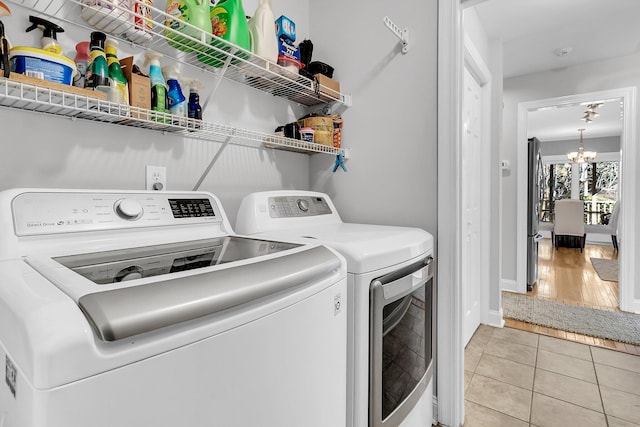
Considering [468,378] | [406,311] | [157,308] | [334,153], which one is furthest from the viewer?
[468,378]

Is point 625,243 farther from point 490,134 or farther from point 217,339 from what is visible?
point 217,339

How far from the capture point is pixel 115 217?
100 cm

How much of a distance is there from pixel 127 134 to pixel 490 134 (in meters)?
2.69

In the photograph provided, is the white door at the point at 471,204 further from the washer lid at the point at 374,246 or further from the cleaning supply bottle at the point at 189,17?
the cleaning supply bottle at the point at 189,17

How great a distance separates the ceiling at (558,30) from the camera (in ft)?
8.13

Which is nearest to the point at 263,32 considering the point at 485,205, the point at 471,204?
the point at 471,204

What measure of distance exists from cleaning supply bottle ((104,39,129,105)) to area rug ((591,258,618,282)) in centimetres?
536

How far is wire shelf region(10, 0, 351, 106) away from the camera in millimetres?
1042

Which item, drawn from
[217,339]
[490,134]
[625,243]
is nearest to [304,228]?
[217,339]

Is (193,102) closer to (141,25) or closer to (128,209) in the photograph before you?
(141,25)

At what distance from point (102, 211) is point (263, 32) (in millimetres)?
964

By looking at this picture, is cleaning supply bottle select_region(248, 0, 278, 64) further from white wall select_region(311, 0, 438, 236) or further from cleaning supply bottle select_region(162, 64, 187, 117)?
white wall select_region(311, 0, 438, 236)

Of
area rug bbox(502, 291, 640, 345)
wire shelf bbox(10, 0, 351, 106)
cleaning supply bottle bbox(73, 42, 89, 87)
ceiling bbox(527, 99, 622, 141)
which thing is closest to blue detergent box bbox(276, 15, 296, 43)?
wire shelf bbox(10, 0, 351, 106)

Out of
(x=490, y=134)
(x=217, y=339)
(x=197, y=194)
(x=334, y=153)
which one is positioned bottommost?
(x=217, y=339)
